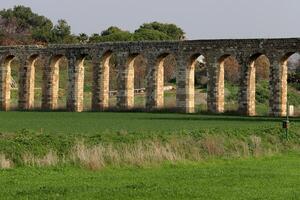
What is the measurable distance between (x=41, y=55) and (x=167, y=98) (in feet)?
44.9

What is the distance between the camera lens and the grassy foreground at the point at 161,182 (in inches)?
597

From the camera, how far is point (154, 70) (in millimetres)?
53906

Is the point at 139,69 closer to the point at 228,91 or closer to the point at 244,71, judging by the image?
the point at 228,91

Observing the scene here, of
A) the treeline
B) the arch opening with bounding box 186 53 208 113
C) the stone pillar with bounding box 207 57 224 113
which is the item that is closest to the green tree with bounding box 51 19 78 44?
the treeline

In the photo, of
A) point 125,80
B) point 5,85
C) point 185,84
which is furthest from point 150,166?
point 5,85

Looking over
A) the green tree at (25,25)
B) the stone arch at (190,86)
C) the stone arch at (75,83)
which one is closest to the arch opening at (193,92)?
the stone arch at (190,86)

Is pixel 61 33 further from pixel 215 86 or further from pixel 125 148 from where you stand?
pixel 125 148

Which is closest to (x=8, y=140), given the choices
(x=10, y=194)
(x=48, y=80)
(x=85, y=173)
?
(x=85, y=173)

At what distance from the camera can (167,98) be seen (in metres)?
67.3

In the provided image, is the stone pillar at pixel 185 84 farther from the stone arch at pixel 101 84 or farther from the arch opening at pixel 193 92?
the stone arch at pixel 101 84

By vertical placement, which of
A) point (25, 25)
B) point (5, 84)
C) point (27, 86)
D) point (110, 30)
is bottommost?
point (27, 86)

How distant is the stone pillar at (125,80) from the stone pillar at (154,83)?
1.68m

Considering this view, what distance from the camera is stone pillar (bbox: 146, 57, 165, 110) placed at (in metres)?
53.6

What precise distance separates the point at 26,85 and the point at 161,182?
43.8 metres
